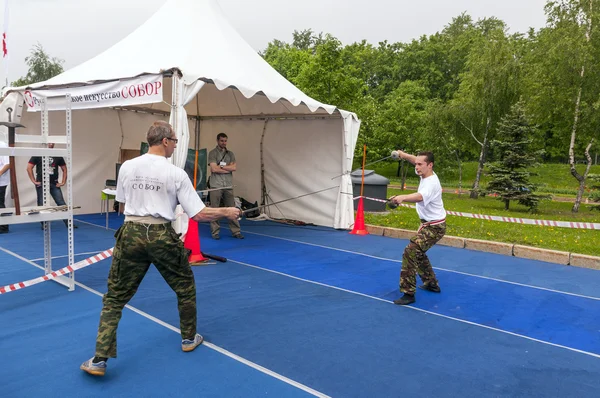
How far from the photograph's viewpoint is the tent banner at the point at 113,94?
687 centimetres

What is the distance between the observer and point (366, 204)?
12734mm

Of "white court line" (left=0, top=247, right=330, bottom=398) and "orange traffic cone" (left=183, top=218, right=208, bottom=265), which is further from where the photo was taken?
→ "orange traffic cone" (left=183, top=218, right=208, bottom=265)

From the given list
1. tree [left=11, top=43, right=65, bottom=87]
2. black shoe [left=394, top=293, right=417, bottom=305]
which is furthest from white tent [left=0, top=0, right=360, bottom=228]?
tree [left=11, top=43, right=65, bottom=87]

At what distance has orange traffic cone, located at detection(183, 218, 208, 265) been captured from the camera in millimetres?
7074

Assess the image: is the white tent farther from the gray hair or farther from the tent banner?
the gray hair

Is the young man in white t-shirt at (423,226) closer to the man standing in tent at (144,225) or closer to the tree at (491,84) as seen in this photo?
the man standing in tent at (144,225)

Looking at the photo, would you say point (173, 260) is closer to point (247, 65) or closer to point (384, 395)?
point (384, 395)

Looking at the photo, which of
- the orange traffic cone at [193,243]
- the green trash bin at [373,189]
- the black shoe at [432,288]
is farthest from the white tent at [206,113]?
the black shoe at [432,288]

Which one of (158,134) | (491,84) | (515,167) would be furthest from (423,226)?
(491,84)

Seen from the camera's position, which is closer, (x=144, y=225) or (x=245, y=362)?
(x=144, y=225)

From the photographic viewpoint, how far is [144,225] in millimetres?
3467

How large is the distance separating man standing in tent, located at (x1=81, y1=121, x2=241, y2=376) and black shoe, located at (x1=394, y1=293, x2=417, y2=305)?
9.02 feet

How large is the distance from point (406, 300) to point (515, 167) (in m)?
13.3

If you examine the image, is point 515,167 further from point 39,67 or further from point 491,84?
point 39,67
